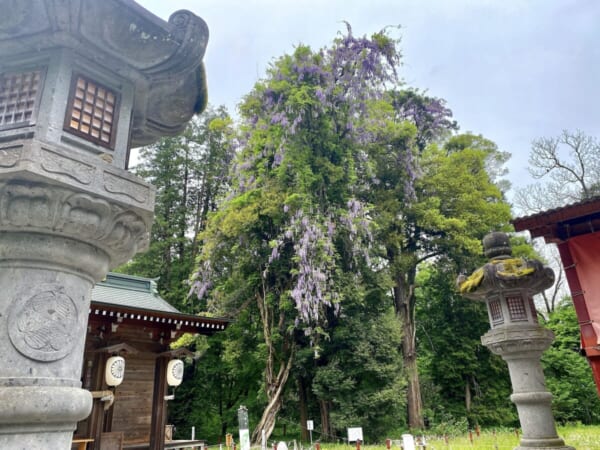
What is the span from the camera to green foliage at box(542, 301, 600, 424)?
1641cm

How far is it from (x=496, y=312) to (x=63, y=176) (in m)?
5.78

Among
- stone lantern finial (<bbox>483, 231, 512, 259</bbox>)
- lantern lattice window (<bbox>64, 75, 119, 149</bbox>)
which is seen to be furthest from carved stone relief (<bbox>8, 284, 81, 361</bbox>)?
stone lantern finial (<bbox>483, 231, 512, 259</bbox>)

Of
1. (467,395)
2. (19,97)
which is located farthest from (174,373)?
(467,395)

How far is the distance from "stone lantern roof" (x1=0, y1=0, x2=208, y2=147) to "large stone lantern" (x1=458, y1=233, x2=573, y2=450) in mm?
4810

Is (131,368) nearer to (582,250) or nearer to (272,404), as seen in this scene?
(272,404)

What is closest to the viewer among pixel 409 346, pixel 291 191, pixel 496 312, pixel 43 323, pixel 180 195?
pixel 43 323

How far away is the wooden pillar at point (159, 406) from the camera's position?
354 inches

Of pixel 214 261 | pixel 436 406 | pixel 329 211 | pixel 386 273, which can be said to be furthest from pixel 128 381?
pixel 436 406

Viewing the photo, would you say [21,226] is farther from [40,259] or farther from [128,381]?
[128,381]

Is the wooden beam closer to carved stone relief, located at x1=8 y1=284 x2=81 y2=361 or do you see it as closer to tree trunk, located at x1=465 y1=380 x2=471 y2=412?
carved stone relief, located at x1=8 y1=284 x2=81 y2=361

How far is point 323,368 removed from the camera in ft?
44.6

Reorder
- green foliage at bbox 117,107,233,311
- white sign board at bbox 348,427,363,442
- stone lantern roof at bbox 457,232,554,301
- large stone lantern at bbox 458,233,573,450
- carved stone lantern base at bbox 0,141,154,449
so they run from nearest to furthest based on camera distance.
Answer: carved stone lantern base at bbox 0,141,154,449
large stone lantern at bbox 458,233,573,450
stone lantern roof at bbox 457,232,554,301
white sign board at bbox 348,427,363,442
green foliage at bbox 117,107,233,311

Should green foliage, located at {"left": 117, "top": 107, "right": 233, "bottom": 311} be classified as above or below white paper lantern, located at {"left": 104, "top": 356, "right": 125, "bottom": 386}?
above

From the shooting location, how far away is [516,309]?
5.80 meters
